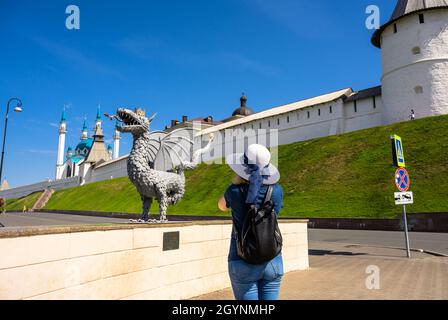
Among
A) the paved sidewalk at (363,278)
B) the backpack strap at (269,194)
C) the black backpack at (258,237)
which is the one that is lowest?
the paved sidewalk at (363,278)

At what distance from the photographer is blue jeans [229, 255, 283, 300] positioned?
293 cm

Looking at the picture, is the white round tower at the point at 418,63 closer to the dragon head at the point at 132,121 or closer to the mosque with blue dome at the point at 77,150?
the dragon head at the point at 132,121

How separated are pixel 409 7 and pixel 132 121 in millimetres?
46744

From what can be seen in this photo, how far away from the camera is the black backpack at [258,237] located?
9.31 ft

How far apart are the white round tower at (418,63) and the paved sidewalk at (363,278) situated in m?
33.8

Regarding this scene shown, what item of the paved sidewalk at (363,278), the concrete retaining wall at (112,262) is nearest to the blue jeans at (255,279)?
the concrete retaining wall at (112,262)

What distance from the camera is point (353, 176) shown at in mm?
28719

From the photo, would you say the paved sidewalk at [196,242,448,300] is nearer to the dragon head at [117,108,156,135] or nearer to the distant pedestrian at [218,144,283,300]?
the distant pedestrian at [218,144,283,300]

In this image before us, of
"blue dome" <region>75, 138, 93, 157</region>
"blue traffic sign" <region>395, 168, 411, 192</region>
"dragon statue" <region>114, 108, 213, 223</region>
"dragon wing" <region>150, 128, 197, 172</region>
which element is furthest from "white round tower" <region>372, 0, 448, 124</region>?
"blue dome" <region>75, 138, 93, 157</region>

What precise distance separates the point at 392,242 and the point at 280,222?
30.6 ft

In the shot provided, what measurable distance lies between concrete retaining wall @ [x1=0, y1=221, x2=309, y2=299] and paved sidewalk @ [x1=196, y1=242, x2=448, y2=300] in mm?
667

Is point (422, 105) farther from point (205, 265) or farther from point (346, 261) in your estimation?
point (205, 265)
